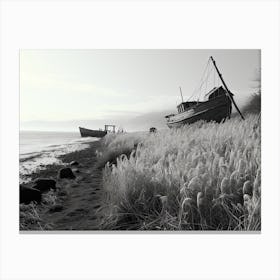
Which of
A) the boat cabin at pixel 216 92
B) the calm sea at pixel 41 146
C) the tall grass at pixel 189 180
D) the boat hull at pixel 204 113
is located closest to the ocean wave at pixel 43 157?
the calm sea at pixel 41 146

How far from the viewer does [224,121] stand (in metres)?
3.29

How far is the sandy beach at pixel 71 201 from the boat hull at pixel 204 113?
26.3 inches

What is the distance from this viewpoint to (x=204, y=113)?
332cm

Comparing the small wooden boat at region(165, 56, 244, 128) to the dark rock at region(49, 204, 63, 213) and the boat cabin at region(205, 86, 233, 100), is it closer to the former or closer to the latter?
the boat cabin at region(205, 86, 233, 100)

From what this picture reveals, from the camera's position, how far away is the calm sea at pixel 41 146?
318cm

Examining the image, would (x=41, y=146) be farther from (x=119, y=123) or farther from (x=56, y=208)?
(x=119, y=123)

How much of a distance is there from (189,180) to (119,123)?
71cm

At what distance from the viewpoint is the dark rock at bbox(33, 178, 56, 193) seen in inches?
125

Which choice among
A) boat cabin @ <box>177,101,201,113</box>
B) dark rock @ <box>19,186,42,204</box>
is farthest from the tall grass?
dark rock @ <box>19,186,42,204</box>

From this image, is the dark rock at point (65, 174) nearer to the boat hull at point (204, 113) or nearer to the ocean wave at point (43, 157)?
the ocean wave at point (43, 157)

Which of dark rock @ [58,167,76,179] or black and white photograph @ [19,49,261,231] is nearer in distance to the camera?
black and white photograph @ [19,49,261,231]

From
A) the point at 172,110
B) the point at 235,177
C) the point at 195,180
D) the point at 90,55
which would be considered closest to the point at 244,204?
the point at 235,177

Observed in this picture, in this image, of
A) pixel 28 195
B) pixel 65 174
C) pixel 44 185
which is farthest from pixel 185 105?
pixel 28 195

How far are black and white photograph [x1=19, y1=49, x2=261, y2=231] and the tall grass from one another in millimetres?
10
